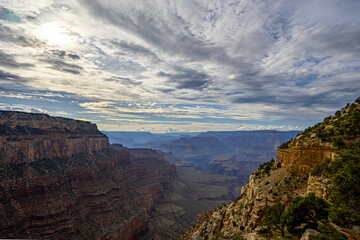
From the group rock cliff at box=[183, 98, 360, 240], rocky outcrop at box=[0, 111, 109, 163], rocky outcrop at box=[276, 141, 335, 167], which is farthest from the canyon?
rocky outcrop at box=[276, 141, 335, 167]

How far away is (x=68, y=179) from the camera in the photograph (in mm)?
76188

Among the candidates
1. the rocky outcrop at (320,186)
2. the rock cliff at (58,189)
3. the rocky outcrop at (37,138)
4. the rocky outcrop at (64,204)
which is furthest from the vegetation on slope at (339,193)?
the rocky outcrop at (37,138)

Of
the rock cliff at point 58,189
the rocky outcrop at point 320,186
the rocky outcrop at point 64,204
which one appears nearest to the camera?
the rocky outcrop at point 320,186

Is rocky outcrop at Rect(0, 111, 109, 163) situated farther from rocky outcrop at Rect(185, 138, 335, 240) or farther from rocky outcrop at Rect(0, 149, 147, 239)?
rocky outcrop at Rect(185, 138, 335, 240)

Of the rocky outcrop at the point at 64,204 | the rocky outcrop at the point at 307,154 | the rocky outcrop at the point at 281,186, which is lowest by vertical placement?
the rocky outcrop at the point at 64,204

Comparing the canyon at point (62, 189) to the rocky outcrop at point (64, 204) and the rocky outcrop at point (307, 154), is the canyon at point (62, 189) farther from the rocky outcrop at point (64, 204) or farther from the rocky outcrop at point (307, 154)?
the rocky outcrop at point (307, 154)

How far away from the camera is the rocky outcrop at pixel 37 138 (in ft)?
216

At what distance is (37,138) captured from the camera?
7588 cm

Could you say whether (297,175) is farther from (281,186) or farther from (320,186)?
→ (320,186)

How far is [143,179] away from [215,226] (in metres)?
120

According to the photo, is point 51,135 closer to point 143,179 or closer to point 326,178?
point 143,179

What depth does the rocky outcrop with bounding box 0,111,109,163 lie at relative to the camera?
65781 mm

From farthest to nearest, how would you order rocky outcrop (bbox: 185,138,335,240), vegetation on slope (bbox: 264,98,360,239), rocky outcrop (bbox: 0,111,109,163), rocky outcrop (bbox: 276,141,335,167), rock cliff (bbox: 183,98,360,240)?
rocky outcrop (bbox: 0,111,109,163), rocky outcrop (bbox: 276,141,335,167), rocky outcrop (bbox: 185,138,335,240), rock cliff (bbox: 183,98,360,240), vegetation on slope (bbox: 264,98,360,239)

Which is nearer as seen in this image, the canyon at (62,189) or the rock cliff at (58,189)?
the rock cliff at (58,189)
